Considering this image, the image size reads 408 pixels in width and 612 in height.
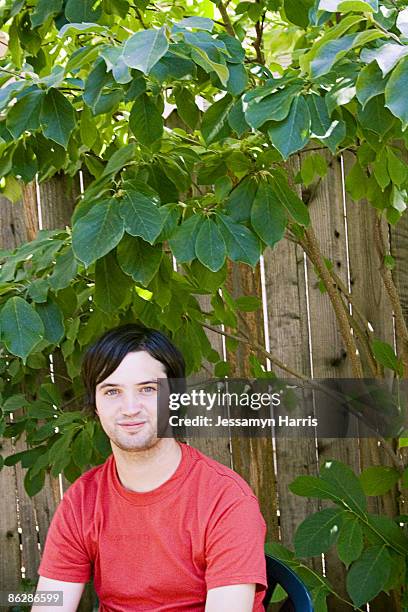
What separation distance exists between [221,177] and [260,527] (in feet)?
2.23

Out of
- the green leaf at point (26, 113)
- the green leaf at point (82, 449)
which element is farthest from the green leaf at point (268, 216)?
the green leaf at point (82, 449)

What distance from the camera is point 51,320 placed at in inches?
67.6

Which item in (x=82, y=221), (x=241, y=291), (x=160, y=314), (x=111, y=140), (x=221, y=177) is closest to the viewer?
(x=82, y=221)

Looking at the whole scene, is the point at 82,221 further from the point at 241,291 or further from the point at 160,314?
the point at 241,291

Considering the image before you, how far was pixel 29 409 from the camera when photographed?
2.37m

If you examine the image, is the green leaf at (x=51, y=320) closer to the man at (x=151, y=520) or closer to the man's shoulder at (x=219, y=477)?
the man at (x=151, y=520)

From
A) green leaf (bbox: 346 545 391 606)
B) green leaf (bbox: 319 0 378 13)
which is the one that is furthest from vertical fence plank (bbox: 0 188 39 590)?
green leaf (bbox: 319 0 378 13)

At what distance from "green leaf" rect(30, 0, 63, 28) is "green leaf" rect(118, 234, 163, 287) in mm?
439

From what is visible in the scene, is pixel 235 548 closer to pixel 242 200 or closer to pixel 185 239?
pixel 185 239

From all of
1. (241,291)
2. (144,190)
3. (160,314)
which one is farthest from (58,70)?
(241,291)

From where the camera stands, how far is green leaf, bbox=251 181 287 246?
1643mm

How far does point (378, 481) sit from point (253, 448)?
550 millimetres

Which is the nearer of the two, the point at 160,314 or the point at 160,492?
the point at 160,492

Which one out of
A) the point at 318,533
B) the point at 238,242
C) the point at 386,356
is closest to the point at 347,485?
the point at 318,533
